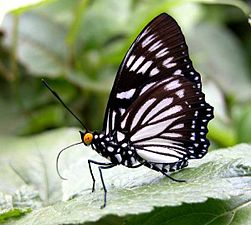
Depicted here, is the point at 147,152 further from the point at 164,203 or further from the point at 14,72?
the point at 14,72

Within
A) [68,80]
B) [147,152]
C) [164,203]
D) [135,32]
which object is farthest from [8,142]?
[164,203]

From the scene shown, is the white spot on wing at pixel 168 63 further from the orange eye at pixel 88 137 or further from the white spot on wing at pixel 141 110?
the orange eye at pixel 88 137

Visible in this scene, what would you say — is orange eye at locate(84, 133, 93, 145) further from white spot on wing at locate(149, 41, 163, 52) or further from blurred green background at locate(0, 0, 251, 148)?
blurred green background at locate(0, 0, 251, 148)

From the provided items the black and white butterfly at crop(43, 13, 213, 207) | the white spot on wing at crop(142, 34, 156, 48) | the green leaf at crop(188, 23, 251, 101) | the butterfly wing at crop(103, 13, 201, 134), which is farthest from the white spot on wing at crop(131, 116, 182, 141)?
the green leaf at crop(188, 23, 251, 101)

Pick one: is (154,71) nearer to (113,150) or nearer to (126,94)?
(126,94)

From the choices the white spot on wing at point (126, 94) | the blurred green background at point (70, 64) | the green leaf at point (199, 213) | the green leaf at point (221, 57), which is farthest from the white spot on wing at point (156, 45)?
the green leaf at point (221, 57)
